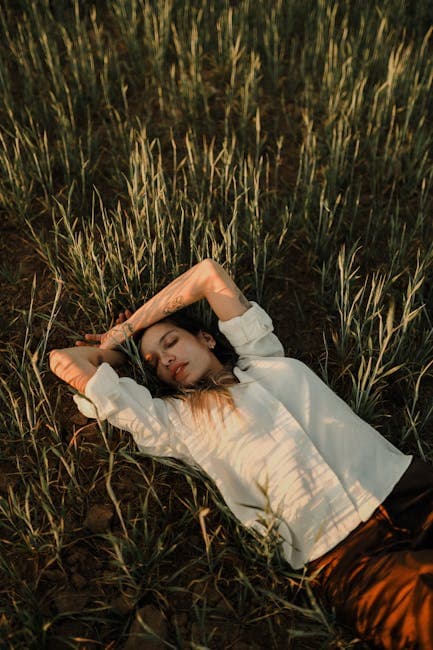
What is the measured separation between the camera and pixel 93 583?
1.71 metres

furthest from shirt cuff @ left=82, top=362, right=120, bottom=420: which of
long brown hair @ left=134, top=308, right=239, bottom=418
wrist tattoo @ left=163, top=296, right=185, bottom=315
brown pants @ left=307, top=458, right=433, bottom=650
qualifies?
brown pants @ left=307, top=458, right=433, bottom=650

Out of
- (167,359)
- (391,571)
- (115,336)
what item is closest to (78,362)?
(115,336)

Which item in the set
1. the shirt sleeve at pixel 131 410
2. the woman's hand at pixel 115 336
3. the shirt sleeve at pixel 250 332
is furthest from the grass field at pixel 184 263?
the shirt sleeve at pixel 250 332

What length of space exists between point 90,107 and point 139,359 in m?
1.83

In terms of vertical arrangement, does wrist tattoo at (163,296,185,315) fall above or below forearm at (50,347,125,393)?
above

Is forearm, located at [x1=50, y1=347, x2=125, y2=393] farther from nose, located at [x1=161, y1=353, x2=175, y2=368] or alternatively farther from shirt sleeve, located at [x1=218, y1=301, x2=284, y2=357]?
shirt sleeve, located at [x1=218, y1=301, x2=284, y2=357]

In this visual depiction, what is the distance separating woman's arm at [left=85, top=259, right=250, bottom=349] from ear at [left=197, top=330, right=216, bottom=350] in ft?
0.41

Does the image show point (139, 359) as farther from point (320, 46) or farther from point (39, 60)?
point (320, 46)

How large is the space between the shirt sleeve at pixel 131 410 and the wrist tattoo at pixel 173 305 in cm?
30

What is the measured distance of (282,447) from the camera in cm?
170

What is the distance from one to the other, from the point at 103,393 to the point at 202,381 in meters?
0.33

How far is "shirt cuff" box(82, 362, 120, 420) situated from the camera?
1.75m

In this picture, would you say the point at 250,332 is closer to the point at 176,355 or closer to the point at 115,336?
the point at 176,355

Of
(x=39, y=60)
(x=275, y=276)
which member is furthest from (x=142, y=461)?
(x=39, y=60)
